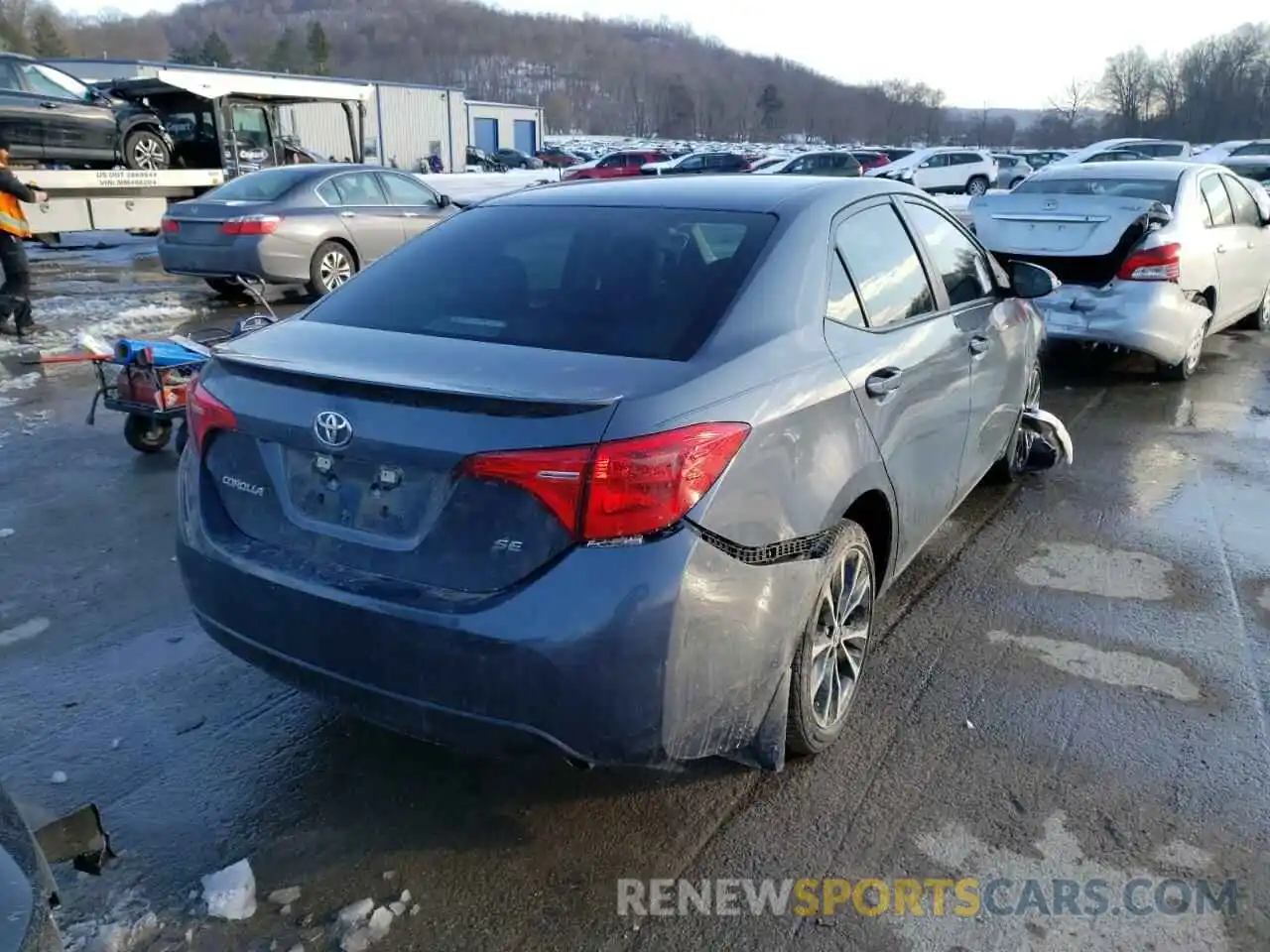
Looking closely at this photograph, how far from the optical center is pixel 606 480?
2.21 m

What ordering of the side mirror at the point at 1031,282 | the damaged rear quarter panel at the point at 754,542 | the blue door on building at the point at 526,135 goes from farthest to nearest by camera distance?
the blue door on building at the point at 526,135
the side mirror at the point at 1031,282
the damaged rear quarter panel at the point at 754,542

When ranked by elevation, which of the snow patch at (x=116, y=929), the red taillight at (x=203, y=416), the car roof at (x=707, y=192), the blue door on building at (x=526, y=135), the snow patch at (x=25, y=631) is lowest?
the blue door on building at (x=526, y=135)

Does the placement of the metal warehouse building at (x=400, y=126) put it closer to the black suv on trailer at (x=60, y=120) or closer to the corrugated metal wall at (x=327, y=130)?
the corrugated metal wall at (x=327, y=130)

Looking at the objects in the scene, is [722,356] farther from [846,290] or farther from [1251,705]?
[1251,705]

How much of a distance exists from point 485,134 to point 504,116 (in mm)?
2729

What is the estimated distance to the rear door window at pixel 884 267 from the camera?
3324mm

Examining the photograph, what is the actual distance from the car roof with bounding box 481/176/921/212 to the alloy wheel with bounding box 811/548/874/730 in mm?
1182

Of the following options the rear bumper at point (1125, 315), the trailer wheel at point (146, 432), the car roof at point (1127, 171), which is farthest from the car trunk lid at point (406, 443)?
the car roof at point (1127, 171)

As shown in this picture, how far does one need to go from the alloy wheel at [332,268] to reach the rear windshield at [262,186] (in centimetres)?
81

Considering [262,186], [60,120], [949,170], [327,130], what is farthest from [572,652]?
[327,130]

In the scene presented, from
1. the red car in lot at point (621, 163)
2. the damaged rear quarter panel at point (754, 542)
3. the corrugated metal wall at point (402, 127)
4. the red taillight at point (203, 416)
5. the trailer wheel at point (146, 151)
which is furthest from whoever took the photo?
the corrugated metal wall at point (402, 127)

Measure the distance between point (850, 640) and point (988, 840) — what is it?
713 mm

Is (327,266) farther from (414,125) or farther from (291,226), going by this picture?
(414,125)

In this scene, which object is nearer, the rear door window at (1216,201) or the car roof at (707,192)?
the car roof at (707,192)
